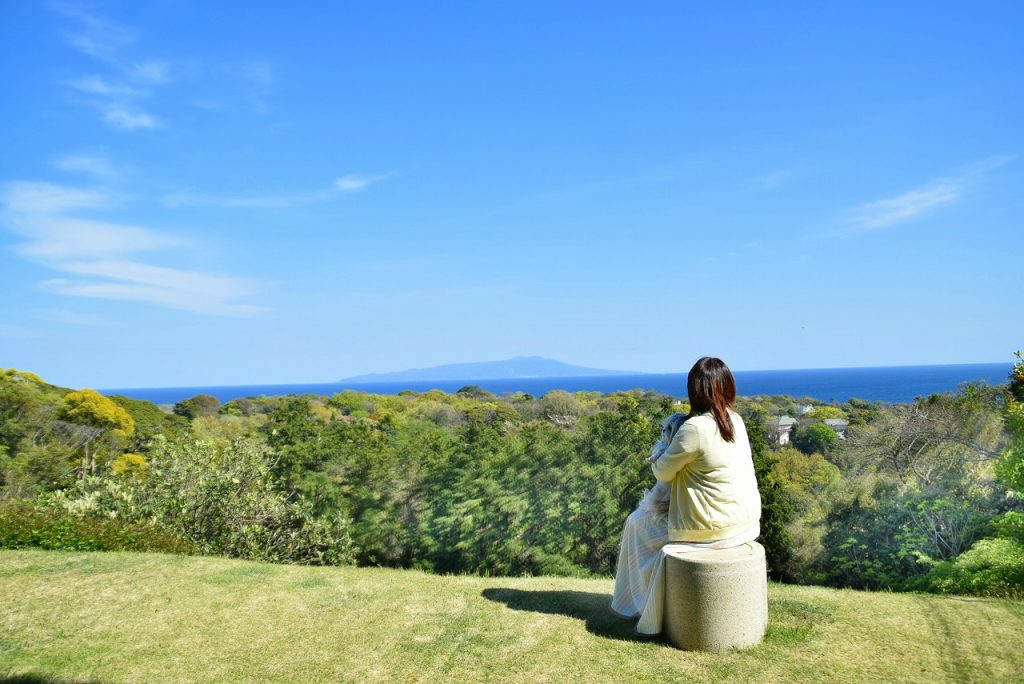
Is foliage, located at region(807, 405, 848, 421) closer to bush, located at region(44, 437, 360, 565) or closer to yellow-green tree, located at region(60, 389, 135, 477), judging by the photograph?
bush, located at region(44, 437, 360, 565)

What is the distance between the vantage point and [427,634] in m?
5.75

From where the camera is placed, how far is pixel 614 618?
5.87 meters

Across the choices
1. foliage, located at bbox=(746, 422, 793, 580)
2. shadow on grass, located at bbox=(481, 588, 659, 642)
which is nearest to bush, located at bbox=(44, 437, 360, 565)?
shadow on grass, located at bbox=(481, 588, 659, 642)

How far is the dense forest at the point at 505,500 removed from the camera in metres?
10.9

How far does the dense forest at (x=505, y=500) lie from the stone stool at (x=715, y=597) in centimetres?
570

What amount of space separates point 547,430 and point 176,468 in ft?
21.8

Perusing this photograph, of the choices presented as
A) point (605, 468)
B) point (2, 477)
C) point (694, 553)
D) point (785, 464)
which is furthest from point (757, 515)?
point (2, 477)

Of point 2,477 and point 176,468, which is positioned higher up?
point 176,468

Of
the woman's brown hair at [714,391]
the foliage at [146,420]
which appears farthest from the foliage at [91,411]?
the woman's brown hair at [714,391]

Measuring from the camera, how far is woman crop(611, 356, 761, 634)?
4996mm

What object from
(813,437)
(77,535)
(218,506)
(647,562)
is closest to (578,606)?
(647,562)

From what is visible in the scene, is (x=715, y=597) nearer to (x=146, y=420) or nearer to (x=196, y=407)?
(x=146, y=420)

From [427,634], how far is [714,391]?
3.04m

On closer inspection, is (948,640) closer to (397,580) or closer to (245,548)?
(397,580)
